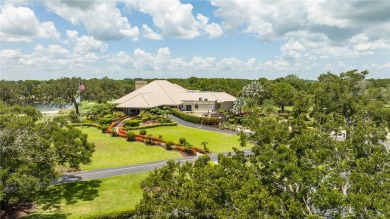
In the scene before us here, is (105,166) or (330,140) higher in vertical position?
(330,140)

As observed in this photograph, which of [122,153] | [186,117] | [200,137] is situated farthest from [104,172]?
[186,117]

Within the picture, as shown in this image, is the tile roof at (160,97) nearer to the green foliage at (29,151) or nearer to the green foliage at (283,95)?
the green foliage at (283,95)

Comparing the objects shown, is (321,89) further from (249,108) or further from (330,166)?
(249,108)

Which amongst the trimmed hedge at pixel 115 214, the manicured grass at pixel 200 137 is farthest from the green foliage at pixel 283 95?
the trimmed hedge at pixel 115 214

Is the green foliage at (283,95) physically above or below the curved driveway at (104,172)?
above

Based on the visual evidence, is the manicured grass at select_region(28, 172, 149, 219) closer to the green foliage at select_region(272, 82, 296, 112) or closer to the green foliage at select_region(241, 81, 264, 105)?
the green foliage at select_region(241, 81, 264, 105)

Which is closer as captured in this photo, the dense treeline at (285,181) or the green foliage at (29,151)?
the dense treeline at (285,181)

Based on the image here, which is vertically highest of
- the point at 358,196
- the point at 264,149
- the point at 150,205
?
the point at 264,149

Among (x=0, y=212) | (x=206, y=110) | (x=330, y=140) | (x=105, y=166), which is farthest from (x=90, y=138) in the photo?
(x=330, y=140)

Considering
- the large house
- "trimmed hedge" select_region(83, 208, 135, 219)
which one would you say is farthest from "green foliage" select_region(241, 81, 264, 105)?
"trimmed hedge" select_region(83, 208, 135, 219)
